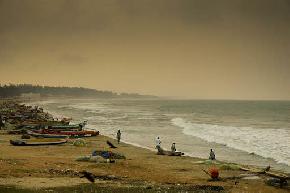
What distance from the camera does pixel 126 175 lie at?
87.5 feet

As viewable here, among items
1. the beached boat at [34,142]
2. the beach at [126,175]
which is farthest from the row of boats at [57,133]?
the beach at [126,175]

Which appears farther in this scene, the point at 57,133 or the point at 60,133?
the point at 57,133

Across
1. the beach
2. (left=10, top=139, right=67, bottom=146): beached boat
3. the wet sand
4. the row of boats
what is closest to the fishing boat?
the row of boats

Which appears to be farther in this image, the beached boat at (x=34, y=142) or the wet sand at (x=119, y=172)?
the beached boat at (x=34, y=142)

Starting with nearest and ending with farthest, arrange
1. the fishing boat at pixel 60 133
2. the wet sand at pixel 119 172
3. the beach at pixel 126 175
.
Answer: the beach at pixel 126 175 → the wet sand at pixel 119 172 → the fishing boat at pixel 60 133

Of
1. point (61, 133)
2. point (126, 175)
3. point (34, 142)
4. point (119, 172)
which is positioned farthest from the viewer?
point (61, 133)

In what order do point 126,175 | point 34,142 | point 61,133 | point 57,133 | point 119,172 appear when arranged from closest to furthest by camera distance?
point 126,175 < point 119,172 < point 34,142 < point 61,133 < point 57,133

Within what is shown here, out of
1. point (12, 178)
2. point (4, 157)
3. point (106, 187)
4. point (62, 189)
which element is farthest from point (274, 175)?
point (4, 157)

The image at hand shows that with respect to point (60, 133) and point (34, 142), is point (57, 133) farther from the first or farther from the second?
point (34, 142)

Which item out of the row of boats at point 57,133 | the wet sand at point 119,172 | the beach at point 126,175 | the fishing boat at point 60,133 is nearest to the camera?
the beach at point 126,175

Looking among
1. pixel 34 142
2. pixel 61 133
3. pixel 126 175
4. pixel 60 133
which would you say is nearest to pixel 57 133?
pixel 60 133

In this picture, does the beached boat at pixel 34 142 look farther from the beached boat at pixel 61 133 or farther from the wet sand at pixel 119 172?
the beached boat at pixel 61 133

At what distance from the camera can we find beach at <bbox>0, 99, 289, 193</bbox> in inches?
907

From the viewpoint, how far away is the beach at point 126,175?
2305cm
